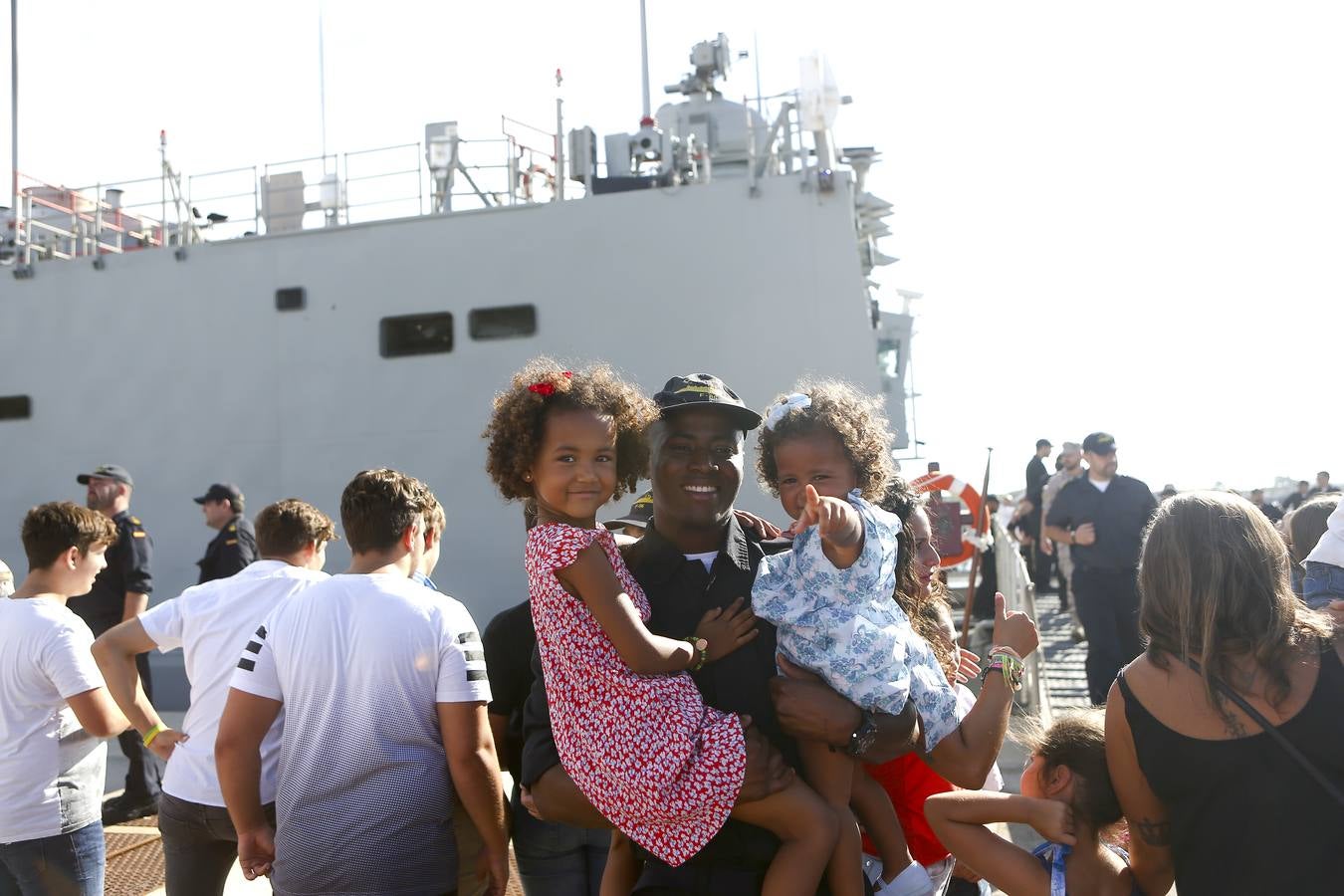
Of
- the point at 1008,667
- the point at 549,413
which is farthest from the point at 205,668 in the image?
the point at 1008,667

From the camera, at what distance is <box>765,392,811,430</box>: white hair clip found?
2.36 meters

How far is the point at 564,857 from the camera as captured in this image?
273cm

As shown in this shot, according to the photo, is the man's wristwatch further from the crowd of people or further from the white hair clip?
the white hair clip

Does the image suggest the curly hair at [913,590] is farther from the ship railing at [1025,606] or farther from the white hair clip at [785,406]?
the ship railing at [1025,606]

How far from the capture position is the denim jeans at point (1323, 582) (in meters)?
3.36

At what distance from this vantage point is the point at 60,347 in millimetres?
12352

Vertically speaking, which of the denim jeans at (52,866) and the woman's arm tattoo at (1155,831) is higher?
the woman's arm tattoo at (1155,831)

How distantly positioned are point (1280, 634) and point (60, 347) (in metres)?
13.4

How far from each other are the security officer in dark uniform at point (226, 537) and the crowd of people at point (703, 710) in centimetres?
288

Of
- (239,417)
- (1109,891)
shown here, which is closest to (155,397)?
(239,417)

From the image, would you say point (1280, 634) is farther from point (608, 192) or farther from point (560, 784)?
point (608, 192)

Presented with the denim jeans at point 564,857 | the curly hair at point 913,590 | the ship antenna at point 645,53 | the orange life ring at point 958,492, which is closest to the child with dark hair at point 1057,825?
the curly hair at point 913,590

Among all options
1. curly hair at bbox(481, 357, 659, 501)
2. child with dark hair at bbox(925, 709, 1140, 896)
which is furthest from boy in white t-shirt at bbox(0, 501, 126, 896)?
child with dark hair at bbox(925, 709, 1140, 896)

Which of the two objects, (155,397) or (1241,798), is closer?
(1241,798)
